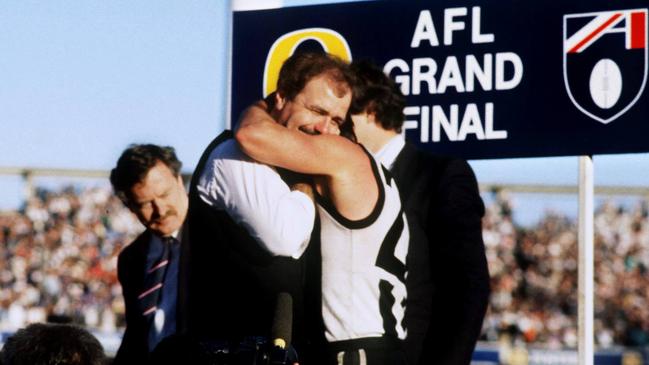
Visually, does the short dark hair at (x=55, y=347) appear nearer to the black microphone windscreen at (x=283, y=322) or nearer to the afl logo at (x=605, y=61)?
the black microphone windscreen at (x=283, y=322)

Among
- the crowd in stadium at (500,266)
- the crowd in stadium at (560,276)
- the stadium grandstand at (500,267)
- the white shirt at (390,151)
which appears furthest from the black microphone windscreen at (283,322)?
the crowd in stadium at (560,276)

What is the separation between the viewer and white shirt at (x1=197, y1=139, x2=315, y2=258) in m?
3.80

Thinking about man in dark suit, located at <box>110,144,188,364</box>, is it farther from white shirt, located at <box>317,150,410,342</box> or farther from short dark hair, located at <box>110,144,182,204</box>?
white shirt, located at <box>317,150,410,342</box>

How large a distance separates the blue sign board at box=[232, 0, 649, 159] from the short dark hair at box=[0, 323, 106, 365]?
270 centimetres

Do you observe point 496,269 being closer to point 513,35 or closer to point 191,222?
point 513,35

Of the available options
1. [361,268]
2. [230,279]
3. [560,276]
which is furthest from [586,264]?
[560,276]

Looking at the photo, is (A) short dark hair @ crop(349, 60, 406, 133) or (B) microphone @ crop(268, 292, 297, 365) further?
(A) short dark hair @ crop(349, 60, 406, 133)

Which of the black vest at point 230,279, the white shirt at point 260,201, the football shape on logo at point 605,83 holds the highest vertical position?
the football shape on logo at point 605,83

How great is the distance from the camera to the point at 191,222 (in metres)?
3.98

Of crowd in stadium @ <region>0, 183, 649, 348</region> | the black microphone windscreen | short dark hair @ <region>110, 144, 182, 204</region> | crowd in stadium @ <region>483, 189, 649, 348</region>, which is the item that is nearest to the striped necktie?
short dark hair @ <region>110, 144, 182, 204</region>

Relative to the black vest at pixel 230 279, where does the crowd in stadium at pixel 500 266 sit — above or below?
below

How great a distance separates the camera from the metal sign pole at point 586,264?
5.55m

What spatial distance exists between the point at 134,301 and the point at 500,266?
51.6 ft

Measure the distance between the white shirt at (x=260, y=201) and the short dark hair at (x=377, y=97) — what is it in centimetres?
79
